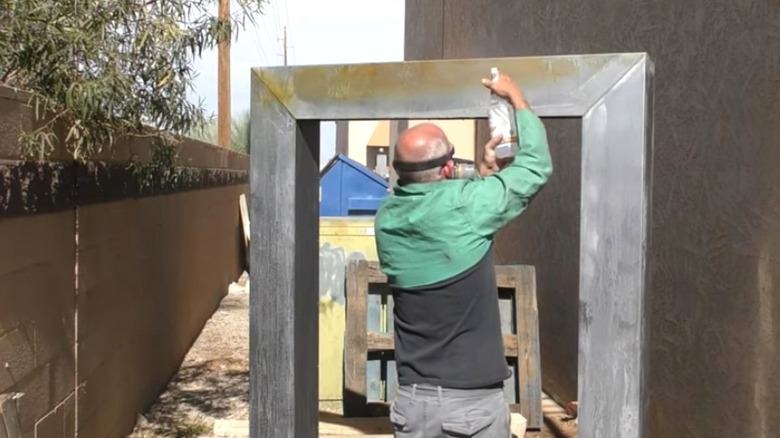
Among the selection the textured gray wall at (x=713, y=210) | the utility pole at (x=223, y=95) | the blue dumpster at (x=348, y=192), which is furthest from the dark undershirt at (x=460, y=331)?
the utility pole at (x=223, y=95)

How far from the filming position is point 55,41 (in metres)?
4.20

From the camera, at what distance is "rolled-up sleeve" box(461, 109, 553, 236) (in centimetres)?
279

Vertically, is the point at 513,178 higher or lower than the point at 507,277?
higher

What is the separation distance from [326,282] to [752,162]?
12.0ft

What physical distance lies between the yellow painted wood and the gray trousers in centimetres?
356

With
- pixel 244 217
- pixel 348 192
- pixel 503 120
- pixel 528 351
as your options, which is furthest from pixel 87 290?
pixel 244 217

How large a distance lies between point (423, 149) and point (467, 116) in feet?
0.62

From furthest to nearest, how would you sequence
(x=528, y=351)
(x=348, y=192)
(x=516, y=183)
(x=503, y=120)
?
(x=348, y=192), (x=528, y=351), (x=503, y=120), (x=516, y=183)

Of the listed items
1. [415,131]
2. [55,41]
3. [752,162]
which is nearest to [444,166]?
[415,131]

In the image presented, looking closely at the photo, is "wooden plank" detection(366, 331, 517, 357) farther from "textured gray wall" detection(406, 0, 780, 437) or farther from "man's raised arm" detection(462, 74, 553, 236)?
"man's raised arm" detection(462, 74, 553, 236)

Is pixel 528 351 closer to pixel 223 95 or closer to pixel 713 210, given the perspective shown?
pixel 713 210

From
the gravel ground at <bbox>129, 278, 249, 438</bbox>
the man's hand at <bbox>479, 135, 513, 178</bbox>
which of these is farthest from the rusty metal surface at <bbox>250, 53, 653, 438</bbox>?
the gravel ground at <bbox>129, 278, 249, 438</bbox>

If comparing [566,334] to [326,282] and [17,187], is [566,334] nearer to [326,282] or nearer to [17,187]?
[326,282]

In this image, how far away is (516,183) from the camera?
281 centimetres
